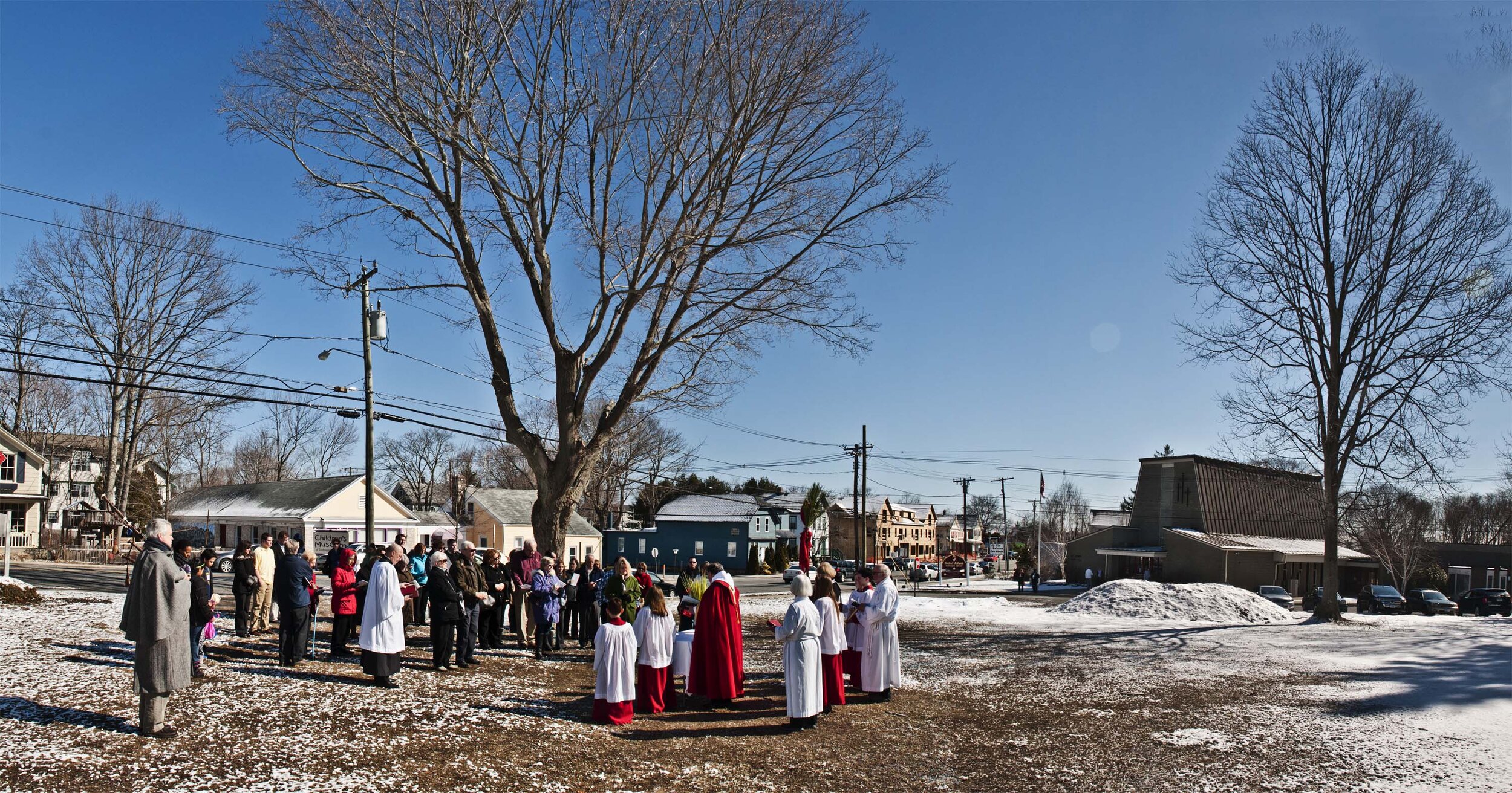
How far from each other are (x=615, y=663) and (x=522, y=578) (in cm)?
531

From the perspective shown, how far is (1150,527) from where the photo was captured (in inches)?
2025

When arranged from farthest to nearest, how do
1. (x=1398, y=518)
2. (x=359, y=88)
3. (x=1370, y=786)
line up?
(x=1398, y=518), (x=359, y=88), (x=1370, y=786)

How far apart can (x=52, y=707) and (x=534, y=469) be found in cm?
980

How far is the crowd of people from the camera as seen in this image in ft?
24.7

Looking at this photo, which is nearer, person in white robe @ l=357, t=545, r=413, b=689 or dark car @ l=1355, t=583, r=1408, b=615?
person in white robe @ l=357, t=545, r=413, b=689

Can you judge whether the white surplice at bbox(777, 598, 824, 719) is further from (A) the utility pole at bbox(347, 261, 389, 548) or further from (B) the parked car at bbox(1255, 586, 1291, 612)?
(B) the parked car at bbox(1255, 586, 1291, 612)

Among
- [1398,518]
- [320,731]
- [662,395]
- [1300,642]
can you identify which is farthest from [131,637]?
[1398,518]

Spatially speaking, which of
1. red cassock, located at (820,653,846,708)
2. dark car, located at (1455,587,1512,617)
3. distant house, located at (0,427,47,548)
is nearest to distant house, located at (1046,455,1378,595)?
dark car, located at (1455,587,1512,617)

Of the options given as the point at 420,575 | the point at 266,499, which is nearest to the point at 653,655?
the point at 420,575

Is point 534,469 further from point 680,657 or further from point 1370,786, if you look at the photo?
point 1370,786

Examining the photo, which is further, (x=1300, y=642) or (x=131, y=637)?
(x=1300, y=642)

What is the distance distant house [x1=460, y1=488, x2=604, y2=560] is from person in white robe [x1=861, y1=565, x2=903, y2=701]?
46.5 metres

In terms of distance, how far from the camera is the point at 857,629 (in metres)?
11.1

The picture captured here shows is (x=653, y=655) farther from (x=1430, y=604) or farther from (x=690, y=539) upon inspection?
(x=690, y=539)
